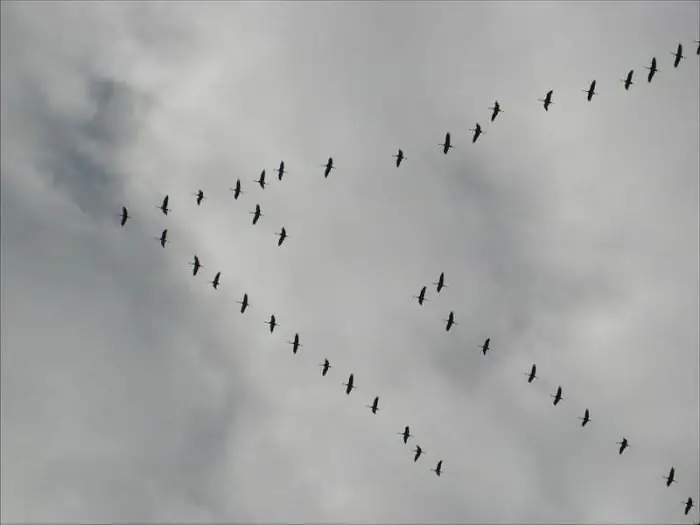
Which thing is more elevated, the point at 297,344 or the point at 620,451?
the point at 297,344

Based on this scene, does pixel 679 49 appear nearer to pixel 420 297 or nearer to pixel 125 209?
pixel 420 297

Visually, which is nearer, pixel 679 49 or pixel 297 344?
pixel 679 49

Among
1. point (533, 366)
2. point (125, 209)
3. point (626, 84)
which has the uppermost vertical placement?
point (626, 84)

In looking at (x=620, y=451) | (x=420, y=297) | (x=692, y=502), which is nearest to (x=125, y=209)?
(x=420, y=297)

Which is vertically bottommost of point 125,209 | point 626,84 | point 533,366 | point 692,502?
point 692,502

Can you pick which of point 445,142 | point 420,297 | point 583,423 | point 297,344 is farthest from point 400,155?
point 583,423

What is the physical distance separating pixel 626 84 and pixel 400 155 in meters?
37.4

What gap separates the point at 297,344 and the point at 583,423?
4965 centimetres

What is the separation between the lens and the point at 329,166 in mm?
197625

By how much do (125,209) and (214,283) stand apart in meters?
19.7

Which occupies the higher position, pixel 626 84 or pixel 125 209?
pixel 626 84

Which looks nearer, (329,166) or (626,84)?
(626,84)

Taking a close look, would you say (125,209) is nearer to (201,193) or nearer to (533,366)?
(201,193)

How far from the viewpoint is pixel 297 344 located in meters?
200
